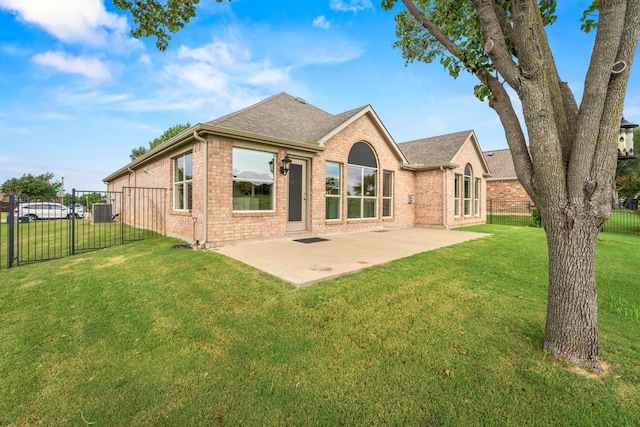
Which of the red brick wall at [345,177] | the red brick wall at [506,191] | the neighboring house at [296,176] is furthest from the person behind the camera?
the red brick wall at [506,191]

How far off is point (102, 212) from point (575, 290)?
18078 millimetres

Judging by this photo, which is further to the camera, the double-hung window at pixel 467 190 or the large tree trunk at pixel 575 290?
the double-hung window at pixel 467 190

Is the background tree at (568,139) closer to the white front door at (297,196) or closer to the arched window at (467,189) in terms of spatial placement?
the white front door at (297,196)

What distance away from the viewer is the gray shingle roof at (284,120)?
26.5 feet

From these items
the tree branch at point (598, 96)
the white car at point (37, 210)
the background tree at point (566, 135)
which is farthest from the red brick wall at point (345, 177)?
the white car at point (37, 210)

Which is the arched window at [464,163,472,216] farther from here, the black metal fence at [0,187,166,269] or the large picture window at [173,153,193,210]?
the black metal fence at [0,187,166,269]

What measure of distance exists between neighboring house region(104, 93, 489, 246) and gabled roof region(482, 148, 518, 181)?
1048 centimetres

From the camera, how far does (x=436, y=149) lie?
14.4m

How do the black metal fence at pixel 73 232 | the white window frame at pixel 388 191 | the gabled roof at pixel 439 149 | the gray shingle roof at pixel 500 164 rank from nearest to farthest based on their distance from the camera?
the black metal fence at pixel 73 232, the white window frame at pixel 388 191, the gabled roof at pixel 439 149, the gray shingle roof at pixel 500 164

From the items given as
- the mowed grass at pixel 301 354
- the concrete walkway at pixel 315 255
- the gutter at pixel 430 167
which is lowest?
the mowed grass at pixel 301 354

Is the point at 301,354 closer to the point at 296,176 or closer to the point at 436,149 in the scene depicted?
the point at 296,176

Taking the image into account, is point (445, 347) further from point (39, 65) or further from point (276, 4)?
point (39, 65)

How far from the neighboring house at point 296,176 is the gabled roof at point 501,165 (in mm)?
10476

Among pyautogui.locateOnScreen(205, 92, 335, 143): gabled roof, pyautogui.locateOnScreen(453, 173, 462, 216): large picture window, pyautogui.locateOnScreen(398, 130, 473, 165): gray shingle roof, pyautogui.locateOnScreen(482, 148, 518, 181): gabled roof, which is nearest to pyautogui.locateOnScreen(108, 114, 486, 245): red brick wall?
pyautogui.locateOnScreen(453, 173, 462, 216): large picture window
